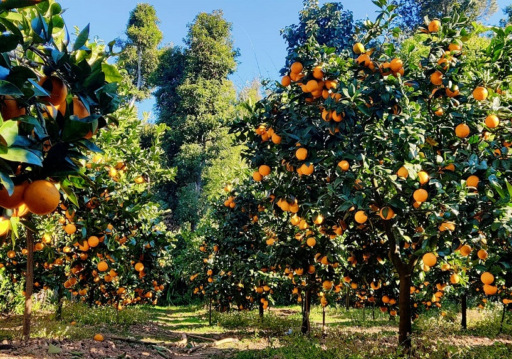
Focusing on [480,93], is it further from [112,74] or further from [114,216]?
[114,216]

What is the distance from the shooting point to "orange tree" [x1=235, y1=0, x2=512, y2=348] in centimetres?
312

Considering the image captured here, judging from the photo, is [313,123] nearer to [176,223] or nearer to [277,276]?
[277,276]

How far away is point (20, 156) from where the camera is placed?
0.98m

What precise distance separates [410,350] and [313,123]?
9.06 feet

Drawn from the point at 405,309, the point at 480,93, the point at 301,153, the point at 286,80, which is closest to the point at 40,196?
the point at 301,153

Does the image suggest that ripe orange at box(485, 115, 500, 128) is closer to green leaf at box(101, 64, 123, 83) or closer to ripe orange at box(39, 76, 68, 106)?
green leaf at box(101, 64, 123, 83)

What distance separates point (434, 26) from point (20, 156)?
3770 millimetres

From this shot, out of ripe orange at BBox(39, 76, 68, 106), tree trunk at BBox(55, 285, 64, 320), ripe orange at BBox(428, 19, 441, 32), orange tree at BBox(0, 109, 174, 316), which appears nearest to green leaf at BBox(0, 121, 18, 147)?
ripe orange at BBox(39, 76, 68, 106)

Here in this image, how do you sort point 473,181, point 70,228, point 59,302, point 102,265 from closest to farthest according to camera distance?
point 473,181 < point 70,228 < point 102,265 < point 59,302

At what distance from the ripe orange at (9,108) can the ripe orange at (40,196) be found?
0.76 feet

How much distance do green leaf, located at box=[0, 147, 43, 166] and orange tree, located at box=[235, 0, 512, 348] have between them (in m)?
2.49

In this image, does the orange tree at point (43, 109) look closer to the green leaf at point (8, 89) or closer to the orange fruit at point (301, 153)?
the green leaf at point (8, 89)

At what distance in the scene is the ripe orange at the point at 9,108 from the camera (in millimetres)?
1209

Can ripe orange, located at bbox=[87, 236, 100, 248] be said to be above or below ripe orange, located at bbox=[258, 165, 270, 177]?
below
